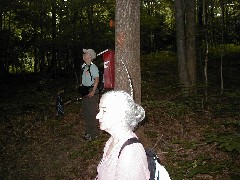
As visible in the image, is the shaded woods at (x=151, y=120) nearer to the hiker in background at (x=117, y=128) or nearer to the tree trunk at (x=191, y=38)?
the tree trunk at (x=191, y=38)

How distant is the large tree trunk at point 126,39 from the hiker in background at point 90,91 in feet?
7.19

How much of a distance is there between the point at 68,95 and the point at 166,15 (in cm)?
2074

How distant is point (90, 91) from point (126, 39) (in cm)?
276

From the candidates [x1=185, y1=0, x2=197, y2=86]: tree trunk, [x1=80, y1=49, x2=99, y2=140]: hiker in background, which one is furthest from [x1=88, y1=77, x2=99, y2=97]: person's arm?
[x1=185, y1=0, x2=197, y2=86]: tree trunk

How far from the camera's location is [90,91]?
289 inches

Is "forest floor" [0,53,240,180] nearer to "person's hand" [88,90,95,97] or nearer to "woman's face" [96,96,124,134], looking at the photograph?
"person's hand" [88,90,95,97]

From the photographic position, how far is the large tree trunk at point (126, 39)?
4.76 m

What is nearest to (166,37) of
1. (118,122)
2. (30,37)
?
(30,37)

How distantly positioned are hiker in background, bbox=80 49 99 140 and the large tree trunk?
7.19 ft

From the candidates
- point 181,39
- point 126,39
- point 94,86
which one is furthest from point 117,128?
point 181,39

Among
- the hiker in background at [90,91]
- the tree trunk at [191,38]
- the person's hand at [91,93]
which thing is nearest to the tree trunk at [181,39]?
the tree trunk at [191,38]

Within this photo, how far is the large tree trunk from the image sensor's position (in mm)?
4762

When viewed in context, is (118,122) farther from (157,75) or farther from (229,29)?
(229,29)

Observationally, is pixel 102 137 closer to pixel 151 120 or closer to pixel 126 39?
pixel 151 120
